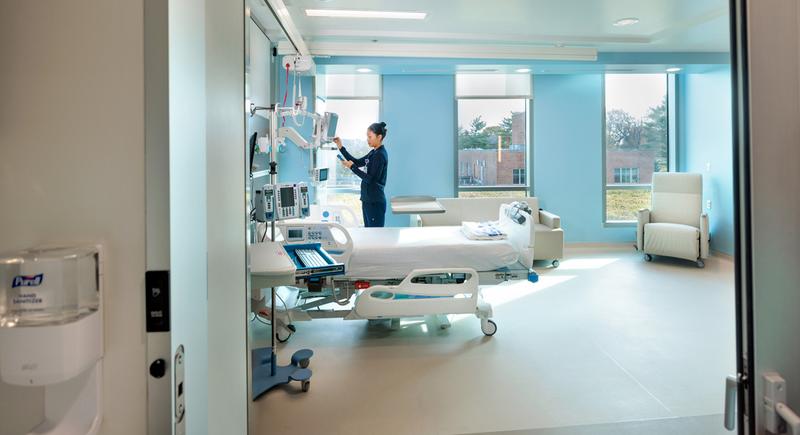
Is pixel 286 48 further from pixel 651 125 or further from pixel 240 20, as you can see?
pixel 651 125

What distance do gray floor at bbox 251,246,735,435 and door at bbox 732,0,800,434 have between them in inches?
66.4

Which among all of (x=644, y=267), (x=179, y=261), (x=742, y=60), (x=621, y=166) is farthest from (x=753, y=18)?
(x=621, y=166)

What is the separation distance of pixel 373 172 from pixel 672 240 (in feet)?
12.5

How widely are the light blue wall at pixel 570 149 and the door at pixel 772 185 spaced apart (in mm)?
6408

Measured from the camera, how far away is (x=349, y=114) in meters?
7.10

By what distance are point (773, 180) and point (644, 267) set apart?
576 cm

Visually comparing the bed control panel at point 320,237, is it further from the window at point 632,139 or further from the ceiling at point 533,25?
the window at point 632,139

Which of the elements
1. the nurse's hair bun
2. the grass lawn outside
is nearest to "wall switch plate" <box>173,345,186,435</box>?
the nurse's hair bun

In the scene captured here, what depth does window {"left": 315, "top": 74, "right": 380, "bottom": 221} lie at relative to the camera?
7.05 metres

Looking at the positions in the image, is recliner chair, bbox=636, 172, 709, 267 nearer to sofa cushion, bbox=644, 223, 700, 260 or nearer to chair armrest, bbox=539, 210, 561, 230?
sofa cushion, bbox=644, 223, 700, 260

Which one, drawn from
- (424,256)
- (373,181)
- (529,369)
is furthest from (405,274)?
(373,181)

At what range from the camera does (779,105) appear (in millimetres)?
1006

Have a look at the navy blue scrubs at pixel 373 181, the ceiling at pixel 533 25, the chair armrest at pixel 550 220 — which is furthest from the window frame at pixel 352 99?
the chair armrest at pixel 550 220

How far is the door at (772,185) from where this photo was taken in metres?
1.00
